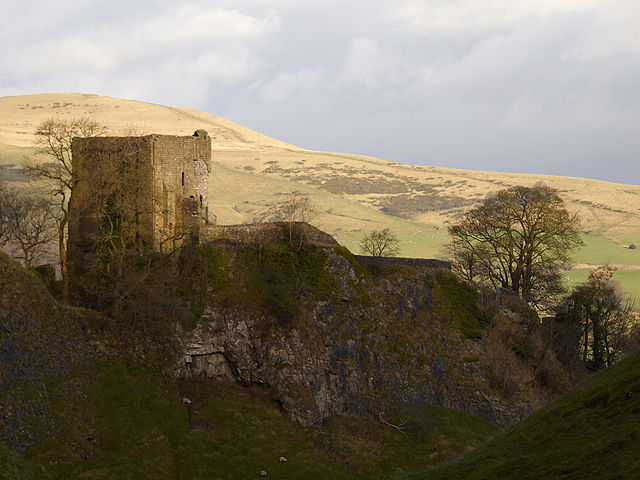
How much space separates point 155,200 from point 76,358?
13.9m

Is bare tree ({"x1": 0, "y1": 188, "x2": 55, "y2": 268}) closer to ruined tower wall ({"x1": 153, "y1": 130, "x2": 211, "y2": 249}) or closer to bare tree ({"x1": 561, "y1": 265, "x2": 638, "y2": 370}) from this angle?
ruined tower wall ({"x1": 153, "y1": 130, "x2": 211, "y2": 249})

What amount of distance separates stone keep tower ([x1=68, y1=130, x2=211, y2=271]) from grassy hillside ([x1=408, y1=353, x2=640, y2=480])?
28329 mm

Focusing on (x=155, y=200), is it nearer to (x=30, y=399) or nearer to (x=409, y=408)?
(x=30, y=399)

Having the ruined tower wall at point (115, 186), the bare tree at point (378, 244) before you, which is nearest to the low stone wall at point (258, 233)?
the ruined tower wall at point (115, 186)

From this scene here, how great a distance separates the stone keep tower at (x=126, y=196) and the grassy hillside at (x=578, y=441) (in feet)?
92.9

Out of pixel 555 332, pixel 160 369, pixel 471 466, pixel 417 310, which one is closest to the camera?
pixel 471 466

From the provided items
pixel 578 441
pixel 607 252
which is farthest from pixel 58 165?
pixel 607 252

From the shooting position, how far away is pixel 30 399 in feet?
101

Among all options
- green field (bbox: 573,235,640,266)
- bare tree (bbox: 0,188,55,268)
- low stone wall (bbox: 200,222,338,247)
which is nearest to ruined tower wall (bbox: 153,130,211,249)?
low stone wall (bbox: 200,222,338,247)

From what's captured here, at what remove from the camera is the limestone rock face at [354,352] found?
137 ft

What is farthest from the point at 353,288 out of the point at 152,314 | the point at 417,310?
the point at 152,314

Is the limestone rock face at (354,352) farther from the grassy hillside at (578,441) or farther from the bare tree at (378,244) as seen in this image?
the bare tree at (378,244)

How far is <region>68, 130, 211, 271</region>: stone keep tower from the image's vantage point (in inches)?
1788

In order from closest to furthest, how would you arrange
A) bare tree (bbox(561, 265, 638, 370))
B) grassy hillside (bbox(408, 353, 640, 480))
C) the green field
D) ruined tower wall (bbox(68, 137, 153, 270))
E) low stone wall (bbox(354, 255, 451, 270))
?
grassy hillside (bbox(408, 353, 640, 480))
ruined tower wall (bbox(68, 137, 153, 270))
low stone wall (bbox(354, 255, 451, 270))
bare tree (bbox(561, 265, 638, 370))
the green field
